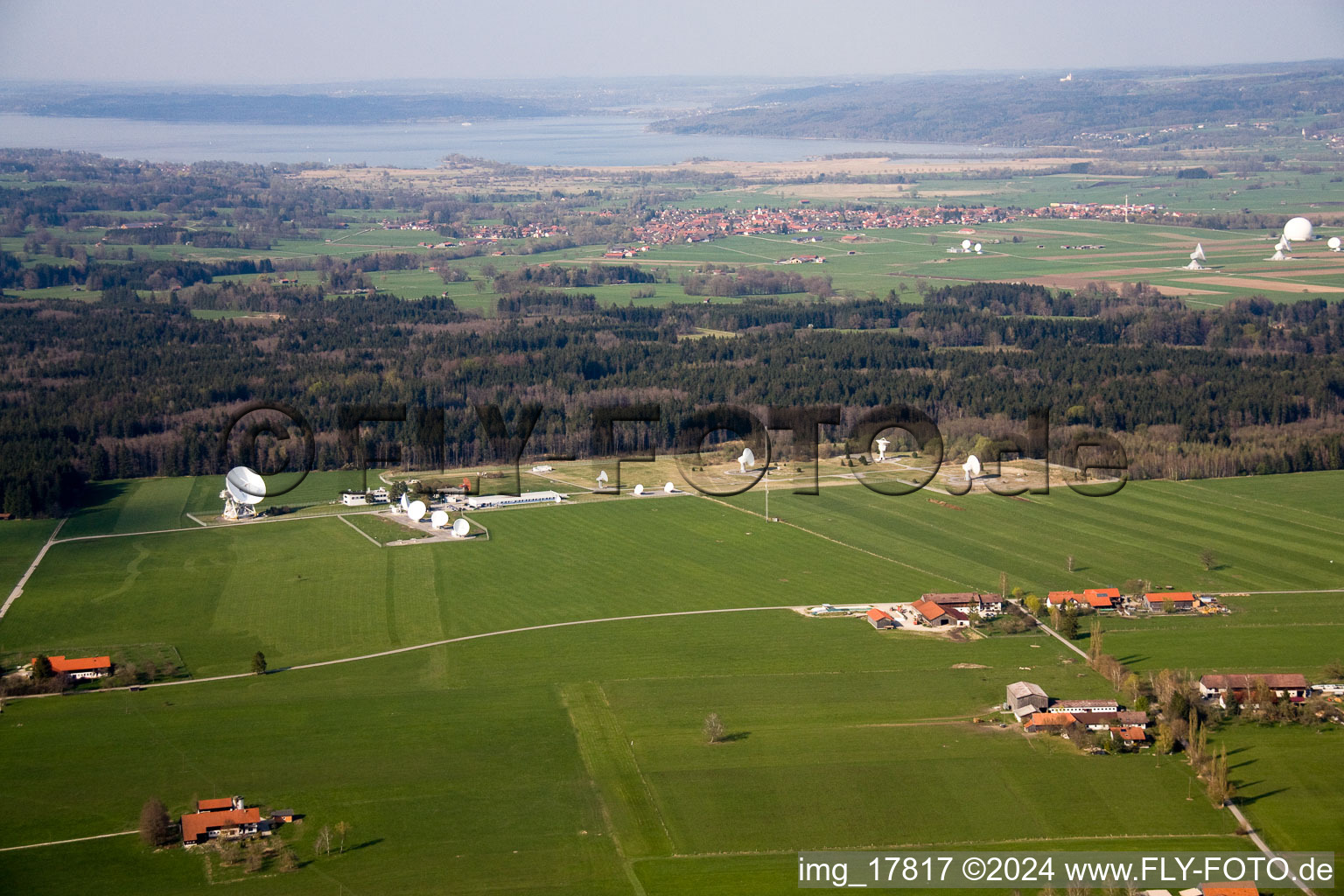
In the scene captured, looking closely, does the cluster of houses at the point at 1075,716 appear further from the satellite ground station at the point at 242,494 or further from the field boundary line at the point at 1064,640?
the satellite ground station at the point at 242,494

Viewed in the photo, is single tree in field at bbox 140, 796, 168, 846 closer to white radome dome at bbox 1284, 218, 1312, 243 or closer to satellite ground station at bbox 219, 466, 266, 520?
satellite ground station at bbox 219, 466, 266, 520

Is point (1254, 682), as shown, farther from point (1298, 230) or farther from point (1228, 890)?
point (1298, 230)

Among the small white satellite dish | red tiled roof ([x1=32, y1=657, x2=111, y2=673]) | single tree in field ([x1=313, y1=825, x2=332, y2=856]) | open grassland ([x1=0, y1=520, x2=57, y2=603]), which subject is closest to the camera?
single tree in field ([x1=313, y1=825, x2=332, y2=856])

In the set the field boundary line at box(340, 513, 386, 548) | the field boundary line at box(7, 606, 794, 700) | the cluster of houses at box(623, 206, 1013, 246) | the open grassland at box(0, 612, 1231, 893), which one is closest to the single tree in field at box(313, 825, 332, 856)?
the open grassland at box(0, 612, 1231, 893)


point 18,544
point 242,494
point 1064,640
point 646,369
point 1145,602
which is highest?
Answer: point 646,369

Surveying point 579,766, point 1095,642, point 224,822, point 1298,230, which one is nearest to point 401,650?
point 579,766

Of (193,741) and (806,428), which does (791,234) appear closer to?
(806,428)
